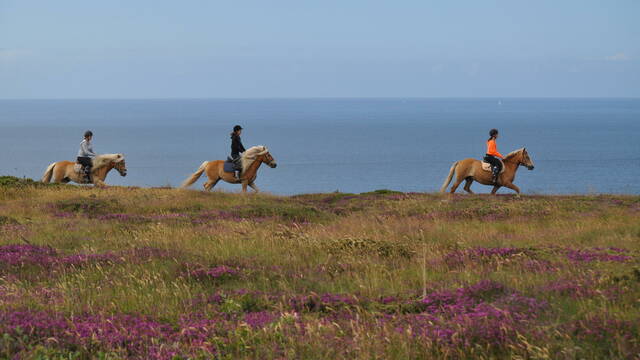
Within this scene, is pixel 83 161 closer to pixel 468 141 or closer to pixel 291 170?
pixel 291 170

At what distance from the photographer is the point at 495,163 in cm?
2542

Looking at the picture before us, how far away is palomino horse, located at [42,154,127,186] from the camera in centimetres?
2764

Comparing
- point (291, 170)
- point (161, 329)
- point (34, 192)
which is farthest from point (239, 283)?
point (291, 170)

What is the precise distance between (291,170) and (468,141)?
69.2 m

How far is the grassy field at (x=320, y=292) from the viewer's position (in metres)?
5.77

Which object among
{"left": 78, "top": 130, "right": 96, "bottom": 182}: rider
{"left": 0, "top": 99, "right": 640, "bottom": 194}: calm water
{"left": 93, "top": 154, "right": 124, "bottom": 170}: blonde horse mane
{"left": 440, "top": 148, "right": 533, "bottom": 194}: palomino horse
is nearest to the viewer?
{"left": 440, "top": 148, "right": 533, "bottom": 194}: palomino horse

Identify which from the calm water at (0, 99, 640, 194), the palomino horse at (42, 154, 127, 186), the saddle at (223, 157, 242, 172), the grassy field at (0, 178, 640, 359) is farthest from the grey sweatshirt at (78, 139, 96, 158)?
the calm water at (0, 99, 640, 194)

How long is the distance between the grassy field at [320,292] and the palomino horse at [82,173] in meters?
12.1

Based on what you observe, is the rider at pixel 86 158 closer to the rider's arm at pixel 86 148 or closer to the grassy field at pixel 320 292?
the rider's arm at pixel 86 148

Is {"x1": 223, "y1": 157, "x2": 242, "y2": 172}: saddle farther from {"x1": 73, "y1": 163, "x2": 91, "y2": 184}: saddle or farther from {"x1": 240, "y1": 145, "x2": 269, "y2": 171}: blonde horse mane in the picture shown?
{"x1": 73, "y1": 163, "x2": 91, "y2": 184}: saddle

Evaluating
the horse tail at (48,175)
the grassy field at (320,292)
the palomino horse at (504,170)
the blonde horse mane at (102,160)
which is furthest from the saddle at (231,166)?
the grassy field at (320,292)

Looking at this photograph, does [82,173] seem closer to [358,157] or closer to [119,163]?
[119,163]

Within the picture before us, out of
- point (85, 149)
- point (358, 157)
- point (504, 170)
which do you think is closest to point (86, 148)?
point (85, 149)

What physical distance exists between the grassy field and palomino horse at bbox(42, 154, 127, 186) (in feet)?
39.8
